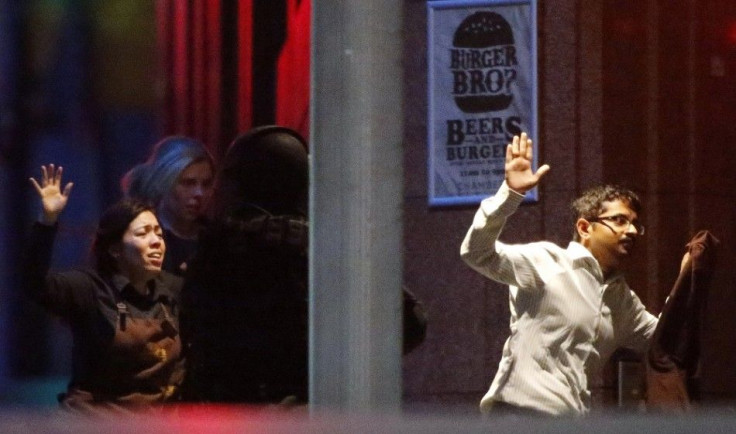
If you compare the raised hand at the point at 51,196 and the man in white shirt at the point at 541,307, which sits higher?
the raised hand at the point at 51,196

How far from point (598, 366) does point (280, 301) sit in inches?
42.7

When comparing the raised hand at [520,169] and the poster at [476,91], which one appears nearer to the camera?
the raised hand at [520,169]

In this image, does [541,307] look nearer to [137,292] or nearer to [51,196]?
[137,292]

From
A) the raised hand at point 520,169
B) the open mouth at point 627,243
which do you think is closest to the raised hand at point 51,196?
the raised hand at point 520,169

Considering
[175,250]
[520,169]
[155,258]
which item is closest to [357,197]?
[520,169]

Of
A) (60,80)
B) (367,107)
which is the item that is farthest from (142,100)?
(367,107)

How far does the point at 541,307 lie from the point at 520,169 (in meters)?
0.46


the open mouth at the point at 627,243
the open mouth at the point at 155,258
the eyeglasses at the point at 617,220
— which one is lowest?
the open mouth at the point at 155,258

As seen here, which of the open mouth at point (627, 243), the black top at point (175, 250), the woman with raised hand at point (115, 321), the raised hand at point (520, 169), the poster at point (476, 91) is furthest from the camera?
the poster at point (476, 91)

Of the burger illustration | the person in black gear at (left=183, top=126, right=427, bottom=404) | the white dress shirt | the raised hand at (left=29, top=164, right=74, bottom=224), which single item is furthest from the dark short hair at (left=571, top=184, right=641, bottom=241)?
the burger illustration

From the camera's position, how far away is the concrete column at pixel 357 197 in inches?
138

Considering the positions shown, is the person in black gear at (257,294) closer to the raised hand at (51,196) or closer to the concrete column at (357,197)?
the raised hand at (51,196)

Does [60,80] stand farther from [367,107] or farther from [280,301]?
[367,107]

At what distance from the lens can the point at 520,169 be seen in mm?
5082
